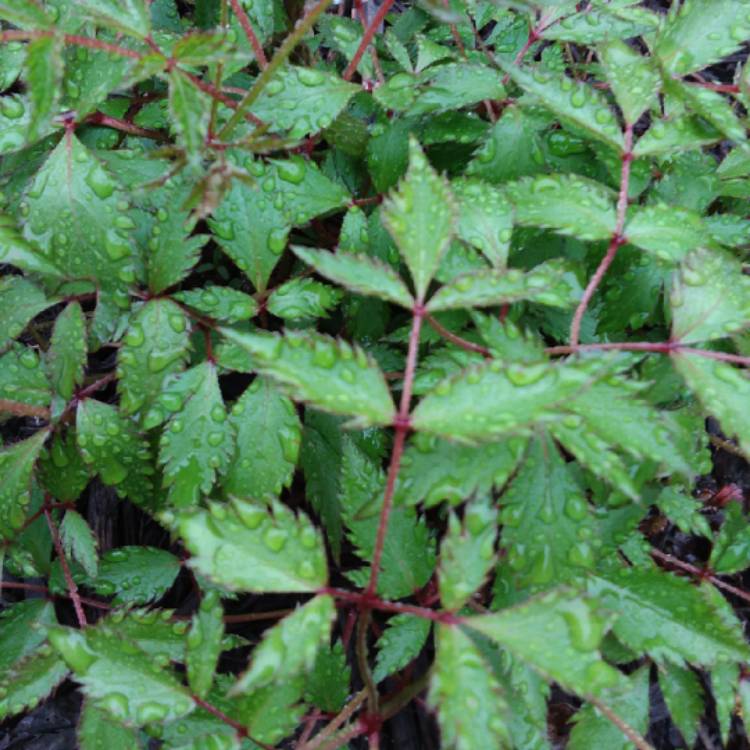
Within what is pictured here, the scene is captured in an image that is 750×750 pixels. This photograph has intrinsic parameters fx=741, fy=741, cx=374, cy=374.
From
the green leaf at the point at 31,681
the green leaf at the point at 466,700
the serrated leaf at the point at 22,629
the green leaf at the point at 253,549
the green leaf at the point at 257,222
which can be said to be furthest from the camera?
the serrated leaf at the point at 22,629

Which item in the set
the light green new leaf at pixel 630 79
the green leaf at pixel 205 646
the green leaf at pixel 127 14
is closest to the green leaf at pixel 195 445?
the green leaf at pixel 205 646

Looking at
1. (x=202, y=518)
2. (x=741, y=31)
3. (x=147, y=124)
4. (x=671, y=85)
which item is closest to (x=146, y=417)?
(x=202, y=518)

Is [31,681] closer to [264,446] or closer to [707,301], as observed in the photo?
[264,446]

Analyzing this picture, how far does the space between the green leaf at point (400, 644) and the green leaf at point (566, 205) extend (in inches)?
27.0

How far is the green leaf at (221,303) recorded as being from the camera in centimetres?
127

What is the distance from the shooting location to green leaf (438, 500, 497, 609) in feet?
2.85

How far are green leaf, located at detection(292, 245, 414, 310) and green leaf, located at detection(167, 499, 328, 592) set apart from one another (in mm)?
304

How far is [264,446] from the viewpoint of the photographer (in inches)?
48.1

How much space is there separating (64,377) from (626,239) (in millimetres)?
959

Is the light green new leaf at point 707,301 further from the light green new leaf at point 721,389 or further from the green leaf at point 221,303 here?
the green leaf at point 221,303

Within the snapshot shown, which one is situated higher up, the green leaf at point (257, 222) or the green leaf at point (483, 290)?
the green leaf at point (483, 290)

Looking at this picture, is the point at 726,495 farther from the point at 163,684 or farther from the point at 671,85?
the point at 163,684

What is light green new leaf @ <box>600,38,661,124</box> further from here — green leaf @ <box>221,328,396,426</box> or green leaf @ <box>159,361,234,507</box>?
green leaf @ <box>159,361,234,507</box>

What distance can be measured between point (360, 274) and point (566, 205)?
17.0 inches
